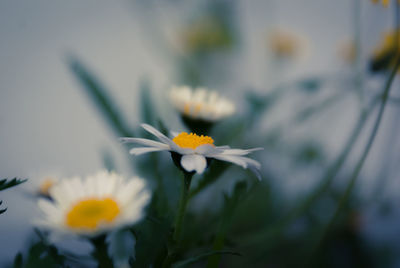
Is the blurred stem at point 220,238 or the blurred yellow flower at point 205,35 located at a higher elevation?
the blurred yellow flower at point 205,35

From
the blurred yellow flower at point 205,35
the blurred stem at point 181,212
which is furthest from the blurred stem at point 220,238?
the blurred yellow flower at point 205,35

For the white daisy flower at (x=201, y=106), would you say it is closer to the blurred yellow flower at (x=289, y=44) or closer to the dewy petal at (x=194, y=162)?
the dewy petal at (x=194, y=162)

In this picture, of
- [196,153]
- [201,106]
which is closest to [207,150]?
[196,153]

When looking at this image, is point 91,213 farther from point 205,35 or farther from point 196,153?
point 205,35

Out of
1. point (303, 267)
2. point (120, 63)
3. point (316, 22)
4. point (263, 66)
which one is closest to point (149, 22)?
point (120, 63)

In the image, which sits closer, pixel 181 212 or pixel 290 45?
pixel 181 212

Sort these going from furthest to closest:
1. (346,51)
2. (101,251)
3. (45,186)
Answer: (346,51), (45,186), (101,251)
